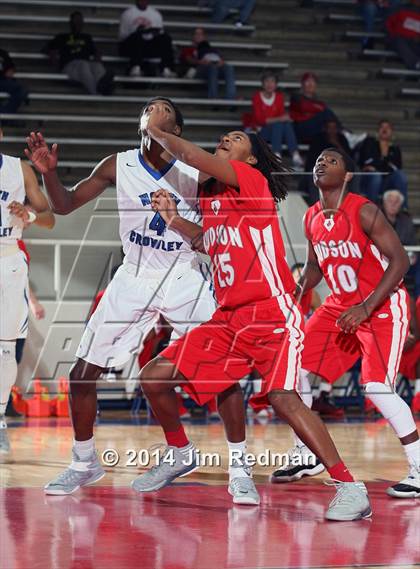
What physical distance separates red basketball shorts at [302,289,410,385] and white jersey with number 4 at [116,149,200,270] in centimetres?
85

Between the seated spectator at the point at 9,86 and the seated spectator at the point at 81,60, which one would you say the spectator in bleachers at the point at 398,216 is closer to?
the seated spectator at the point at 81,60

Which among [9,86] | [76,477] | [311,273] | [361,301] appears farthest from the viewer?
[9,86]

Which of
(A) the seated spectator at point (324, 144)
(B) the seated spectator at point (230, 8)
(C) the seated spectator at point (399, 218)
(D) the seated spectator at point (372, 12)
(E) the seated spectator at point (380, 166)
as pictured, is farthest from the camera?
(D) the seated spectator at point (372, 12)

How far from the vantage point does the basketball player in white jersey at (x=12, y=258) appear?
6.88 metres

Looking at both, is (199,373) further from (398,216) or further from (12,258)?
(398,216)

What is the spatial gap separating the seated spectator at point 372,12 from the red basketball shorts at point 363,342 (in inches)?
423

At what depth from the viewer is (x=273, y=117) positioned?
13266mm

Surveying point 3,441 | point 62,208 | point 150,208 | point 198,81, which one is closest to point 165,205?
point 150,208

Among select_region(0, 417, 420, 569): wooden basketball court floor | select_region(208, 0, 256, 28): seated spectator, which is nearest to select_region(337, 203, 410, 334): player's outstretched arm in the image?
select_region(0, 417, 420, 569): wooden basketball court floor

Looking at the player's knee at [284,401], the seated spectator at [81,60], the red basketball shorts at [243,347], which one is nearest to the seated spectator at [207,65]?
the seated spectator at [81,60]

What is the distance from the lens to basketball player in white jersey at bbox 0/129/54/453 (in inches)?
271

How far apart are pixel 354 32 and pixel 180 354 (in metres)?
11.8

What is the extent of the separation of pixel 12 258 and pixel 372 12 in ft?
34.5

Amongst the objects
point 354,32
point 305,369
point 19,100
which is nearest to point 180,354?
point 305,369
